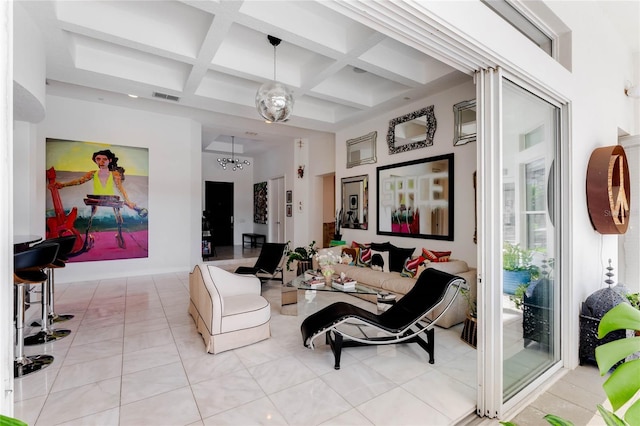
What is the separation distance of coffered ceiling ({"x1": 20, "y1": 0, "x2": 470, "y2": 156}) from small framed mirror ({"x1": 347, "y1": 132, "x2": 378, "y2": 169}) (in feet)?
1.40

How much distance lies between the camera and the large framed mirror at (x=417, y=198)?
Answer: 452 cm

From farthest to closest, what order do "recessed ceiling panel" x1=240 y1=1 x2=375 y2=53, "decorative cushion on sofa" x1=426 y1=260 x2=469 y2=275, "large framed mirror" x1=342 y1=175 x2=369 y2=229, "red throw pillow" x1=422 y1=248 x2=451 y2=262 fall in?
"large framed mirror" x1=342 y1=175 x2=369 y2=229
"red throw pillow" x1=422 y1=248 x2=451 y2=262
"decorative cushion on sofa" x1=426 y1=260 x2=469 y2=275
"recessed ceiling panel" x1=240 y1=1 x2=375 y2=53

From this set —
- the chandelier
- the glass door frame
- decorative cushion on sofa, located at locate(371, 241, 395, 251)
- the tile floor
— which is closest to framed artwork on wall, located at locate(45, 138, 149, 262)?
the tile floor

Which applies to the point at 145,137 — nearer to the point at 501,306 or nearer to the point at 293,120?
the point at 293,120

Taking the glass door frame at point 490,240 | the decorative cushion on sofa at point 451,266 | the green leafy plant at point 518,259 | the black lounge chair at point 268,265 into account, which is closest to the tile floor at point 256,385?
the glass door frame at point 490,240

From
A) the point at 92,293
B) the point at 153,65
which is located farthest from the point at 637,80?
the point at 92,293

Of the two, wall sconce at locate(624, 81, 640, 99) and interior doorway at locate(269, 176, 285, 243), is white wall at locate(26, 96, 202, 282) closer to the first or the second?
interior doorway at locate(269, 176, 285, 243)

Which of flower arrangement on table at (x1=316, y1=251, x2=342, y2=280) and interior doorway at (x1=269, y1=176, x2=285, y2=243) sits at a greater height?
interior doorway at (x1=269, y1=176, x2=285, y2=243)

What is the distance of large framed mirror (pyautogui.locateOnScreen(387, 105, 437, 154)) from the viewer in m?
4.73

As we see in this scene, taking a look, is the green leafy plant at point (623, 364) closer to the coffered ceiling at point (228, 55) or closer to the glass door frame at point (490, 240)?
the glass door frame at point (490, 240)

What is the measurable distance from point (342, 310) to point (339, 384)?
58cm

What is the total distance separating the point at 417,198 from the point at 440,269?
1633mm

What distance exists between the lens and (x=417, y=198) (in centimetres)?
494

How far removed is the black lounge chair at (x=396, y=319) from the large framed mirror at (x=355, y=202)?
119 inches
